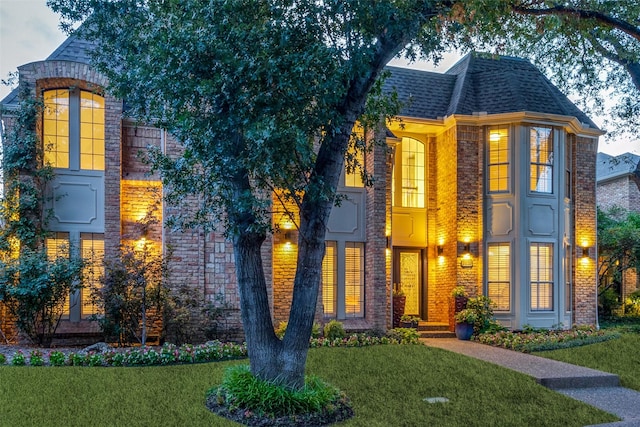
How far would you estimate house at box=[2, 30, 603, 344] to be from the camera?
1149 cm

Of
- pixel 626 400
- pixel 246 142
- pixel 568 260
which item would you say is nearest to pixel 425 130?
pixel 568 260

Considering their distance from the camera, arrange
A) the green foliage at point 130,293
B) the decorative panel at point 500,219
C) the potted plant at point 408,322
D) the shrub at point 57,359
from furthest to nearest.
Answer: the decorative panel at point 500,219 < the potted plant at point 408,322 < the green foliage at point 130,293 < the shrub at point 57,359

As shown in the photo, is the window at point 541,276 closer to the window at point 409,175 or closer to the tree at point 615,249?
the window at point 409,175

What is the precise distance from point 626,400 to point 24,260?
1081cm

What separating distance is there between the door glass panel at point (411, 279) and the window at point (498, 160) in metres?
2.88

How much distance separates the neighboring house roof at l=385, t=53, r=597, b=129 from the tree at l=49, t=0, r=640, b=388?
7.23m

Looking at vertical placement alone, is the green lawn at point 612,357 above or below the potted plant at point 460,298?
below

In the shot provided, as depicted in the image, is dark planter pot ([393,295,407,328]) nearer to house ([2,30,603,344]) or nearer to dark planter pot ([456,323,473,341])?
house ([2,30,603,344])

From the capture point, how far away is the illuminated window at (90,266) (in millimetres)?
10789

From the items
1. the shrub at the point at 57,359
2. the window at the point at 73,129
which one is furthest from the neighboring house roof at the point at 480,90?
the shrub at the point at 57,359

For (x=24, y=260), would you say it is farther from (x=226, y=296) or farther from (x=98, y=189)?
(x=226, y=296)

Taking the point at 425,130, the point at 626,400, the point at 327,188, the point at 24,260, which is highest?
the point at 425,130

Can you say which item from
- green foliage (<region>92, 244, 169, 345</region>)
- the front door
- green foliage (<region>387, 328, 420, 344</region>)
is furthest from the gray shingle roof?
the front door

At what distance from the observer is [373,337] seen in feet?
37.6
